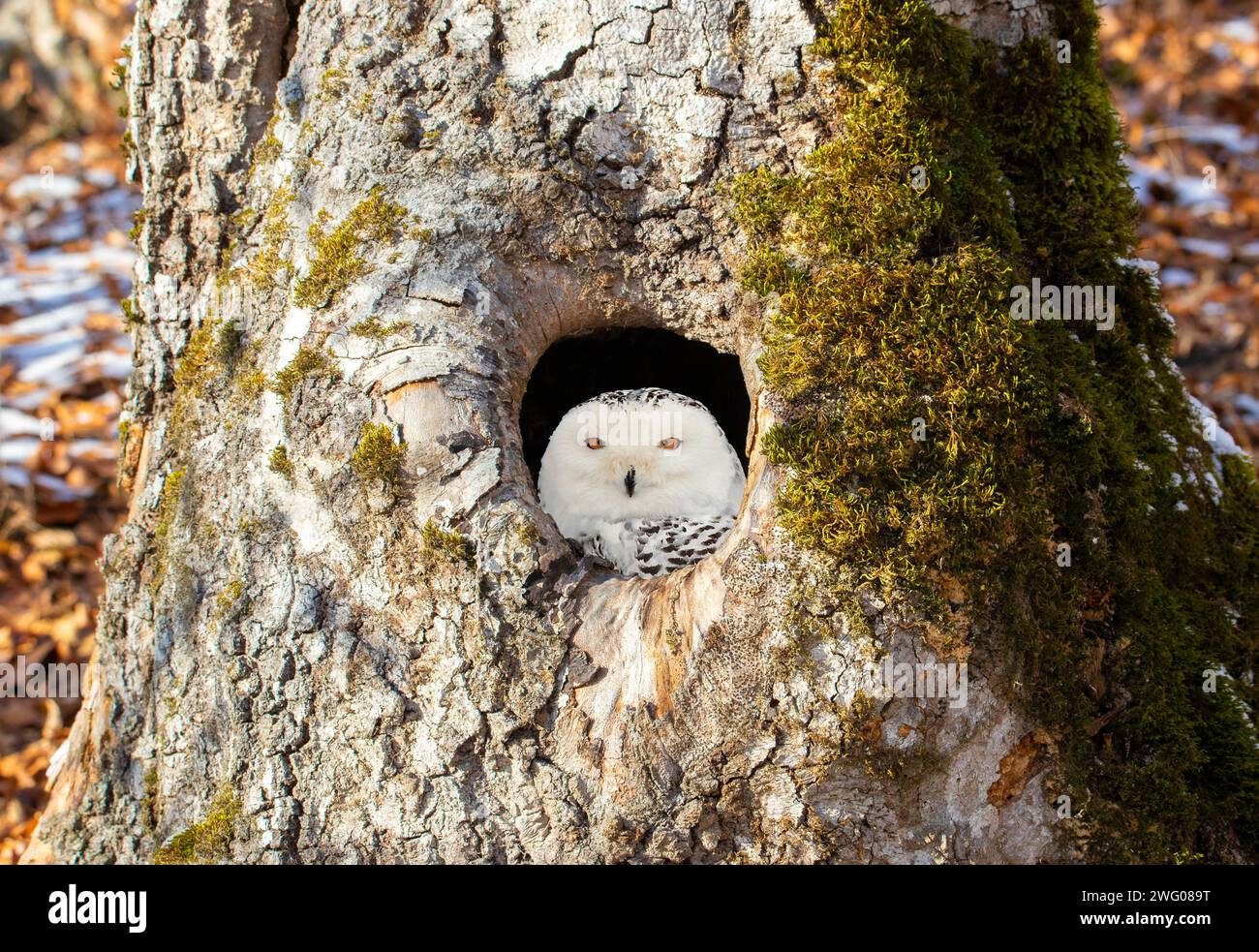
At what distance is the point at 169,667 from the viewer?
113 inches

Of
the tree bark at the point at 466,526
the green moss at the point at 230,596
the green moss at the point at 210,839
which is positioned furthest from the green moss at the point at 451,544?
the green moss at the point at 210,839

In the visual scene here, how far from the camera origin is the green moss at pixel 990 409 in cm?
241

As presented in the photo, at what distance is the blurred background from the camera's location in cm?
468

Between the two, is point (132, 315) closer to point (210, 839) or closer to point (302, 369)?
point (302, 369)

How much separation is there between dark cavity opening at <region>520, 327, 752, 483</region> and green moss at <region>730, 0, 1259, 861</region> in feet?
4.58

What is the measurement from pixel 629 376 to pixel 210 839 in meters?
2.37

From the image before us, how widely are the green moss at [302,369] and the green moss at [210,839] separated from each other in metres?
1.07

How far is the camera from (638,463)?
3541mm

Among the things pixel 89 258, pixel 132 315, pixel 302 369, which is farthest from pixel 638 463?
pixel 89 258

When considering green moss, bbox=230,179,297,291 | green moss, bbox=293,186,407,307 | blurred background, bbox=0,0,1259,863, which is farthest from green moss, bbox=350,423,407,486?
blurred background, bbox=0,0,1259,863

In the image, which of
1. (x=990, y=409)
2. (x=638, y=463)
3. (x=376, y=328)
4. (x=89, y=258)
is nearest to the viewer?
(x=990, y=409)

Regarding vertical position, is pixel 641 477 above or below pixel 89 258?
below

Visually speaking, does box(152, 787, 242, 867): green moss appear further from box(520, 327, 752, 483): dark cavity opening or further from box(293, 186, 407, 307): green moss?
box(520, 327, 752, 483): dark cavity opening
